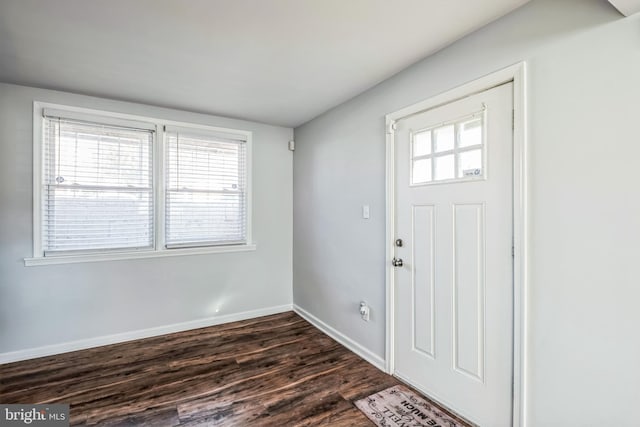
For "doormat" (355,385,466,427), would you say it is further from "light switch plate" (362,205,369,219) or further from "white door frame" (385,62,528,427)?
"light switch plate" (362,205,369,219)

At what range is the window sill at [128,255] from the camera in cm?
271

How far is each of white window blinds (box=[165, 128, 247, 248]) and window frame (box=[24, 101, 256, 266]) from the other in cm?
5

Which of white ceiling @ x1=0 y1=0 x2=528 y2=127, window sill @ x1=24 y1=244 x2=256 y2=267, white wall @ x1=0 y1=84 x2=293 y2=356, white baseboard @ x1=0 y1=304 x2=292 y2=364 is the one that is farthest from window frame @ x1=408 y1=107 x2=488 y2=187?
A: white baseboard @ x1=0 y1=304 x2=292 y2=364

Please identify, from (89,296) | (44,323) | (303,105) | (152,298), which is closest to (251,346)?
(152,298)

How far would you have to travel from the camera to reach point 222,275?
357 cm

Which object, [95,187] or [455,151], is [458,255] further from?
[95,187]

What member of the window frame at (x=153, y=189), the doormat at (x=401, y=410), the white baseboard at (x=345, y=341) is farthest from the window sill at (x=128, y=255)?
the doormat at (x=401, y=410)

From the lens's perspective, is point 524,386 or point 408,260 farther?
point 408,260

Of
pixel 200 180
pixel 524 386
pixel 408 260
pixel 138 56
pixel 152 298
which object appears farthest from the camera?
pixel 200 180

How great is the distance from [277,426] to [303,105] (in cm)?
274

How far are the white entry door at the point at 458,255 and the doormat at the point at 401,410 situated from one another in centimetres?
10

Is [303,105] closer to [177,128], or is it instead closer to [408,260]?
[177,128]

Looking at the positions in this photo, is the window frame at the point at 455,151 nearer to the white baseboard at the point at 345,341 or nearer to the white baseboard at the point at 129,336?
the white baseboard at the point at 345,341

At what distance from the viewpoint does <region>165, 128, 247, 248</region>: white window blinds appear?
10.8 feet
